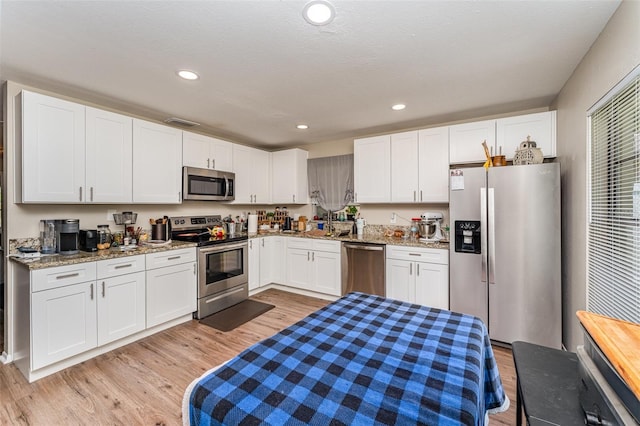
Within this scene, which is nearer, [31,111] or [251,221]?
[31,111]

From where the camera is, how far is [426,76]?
2297 mm

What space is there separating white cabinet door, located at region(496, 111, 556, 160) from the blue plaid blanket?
2337 mm

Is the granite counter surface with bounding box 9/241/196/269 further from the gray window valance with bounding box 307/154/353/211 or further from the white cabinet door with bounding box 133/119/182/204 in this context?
the gray window valance with bounding box 307/154/353/211

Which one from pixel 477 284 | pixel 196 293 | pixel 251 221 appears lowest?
pixel 196 293

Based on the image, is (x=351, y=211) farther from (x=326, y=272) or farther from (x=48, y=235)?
(x=48, y=235)

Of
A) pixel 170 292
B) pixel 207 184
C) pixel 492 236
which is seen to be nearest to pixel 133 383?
pixel 170 292

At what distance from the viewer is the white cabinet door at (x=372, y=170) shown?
3646 mm

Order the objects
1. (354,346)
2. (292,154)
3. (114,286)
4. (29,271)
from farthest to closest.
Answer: (292,154) < (114,286) < (29,271) < (354,346)

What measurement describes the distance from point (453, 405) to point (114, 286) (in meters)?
2.84

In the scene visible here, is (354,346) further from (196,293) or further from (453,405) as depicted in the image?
(196,293)

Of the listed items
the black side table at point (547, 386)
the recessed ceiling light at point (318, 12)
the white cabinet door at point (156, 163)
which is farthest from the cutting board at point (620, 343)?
the white cabinet door at point (156, 163)

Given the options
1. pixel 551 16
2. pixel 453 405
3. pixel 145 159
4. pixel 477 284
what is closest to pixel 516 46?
pixel 551 16

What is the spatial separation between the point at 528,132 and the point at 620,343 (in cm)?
264

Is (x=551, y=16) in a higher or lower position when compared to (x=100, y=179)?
higher
